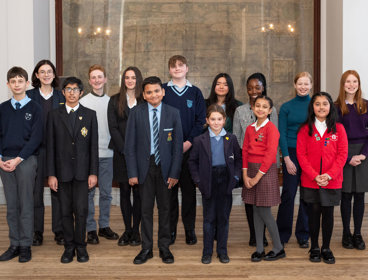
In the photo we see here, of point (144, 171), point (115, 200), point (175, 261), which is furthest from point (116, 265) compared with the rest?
point (115, 200)

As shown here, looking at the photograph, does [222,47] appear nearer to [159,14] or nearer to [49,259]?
[159,14]

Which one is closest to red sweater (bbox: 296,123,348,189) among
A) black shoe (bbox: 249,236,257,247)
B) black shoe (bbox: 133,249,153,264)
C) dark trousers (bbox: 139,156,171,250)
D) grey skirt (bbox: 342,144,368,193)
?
grey skirt (bbox: 342,144,368,193)

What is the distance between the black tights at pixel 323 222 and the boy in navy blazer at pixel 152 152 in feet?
3.70

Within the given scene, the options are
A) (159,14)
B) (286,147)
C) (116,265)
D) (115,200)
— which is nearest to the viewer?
(116,265)

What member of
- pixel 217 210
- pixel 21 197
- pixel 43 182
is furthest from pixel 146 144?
pixel 43 182

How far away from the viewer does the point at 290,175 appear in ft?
11.9

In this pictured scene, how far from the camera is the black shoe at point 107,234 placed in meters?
3.89

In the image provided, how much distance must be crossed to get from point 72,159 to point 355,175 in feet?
7.85

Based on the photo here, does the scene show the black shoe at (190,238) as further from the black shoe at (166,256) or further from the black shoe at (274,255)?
the black shoe at (274,255)

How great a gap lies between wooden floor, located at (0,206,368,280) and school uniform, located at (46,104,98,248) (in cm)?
26

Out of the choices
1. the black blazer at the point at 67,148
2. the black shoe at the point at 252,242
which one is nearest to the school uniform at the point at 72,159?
the black blazer at the point at 67,148

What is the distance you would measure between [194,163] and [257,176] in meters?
0.50

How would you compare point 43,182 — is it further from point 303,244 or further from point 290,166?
point 303,244

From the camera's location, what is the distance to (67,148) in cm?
322
